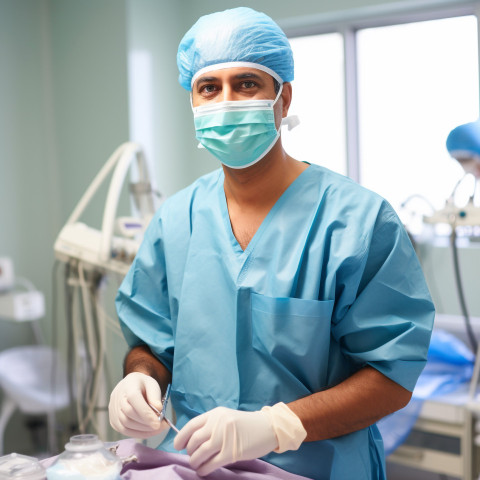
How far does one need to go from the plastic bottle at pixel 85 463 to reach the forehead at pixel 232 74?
0.69 metres

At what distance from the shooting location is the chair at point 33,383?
268 cm

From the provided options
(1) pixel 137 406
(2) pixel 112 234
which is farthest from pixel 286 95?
(2) pixel 112 234

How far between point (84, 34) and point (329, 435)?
8.42 ft

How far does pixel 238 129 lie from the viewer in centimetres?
122

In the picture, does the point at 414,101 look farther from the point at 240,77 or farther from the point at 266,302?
the point at 266,302

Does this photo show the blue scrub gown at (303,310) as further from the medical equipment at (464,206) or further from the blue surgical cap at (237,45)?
A: the medical equipment at (464,206)

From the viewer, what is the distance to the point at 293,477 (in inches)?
42.8

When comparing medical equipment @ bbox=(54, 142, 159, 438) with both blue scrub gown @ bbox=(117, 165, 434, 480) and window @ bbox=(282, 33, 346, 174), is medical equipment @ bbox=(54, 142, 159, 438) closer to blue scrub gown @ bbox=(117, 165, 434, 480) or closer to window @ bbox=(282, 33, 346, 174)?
blue scrub gown @ bbox=(117, 165, 434, 480)

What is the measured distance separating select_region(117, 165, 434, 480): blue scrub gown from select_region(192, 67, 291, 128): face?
0.60ft

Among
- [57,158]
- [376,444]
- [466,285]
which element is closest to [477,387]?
[466,285]

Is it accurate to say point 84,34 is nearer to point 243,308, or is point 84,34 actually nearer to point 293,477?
point 243,308

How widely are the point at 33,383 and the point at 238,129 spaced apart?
210cm

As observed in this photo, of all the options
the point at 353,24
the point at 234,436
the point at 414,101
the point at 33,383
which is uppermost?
the point at 353,24

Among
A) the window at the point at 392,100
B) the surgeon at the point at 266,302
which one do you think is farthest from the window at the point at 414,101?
the surgeon at the point at 266,302
